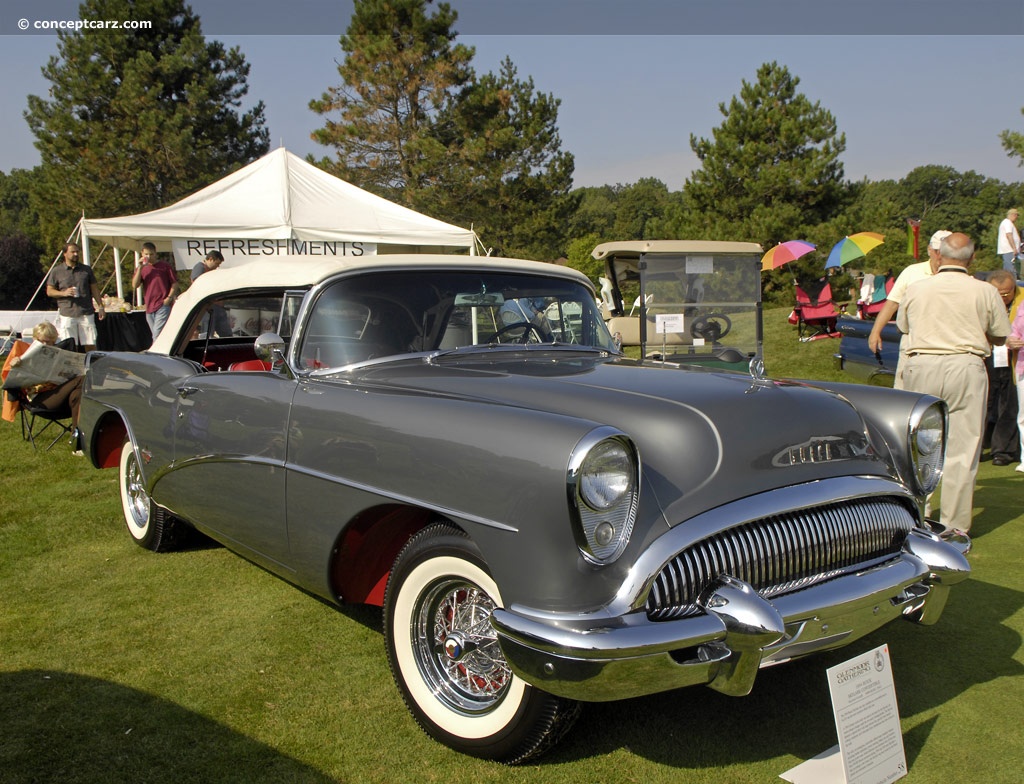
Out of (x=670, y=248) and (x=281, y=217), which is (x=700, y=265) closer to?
(x=670, y=248)

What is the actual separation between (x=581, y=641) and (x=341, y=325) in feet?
6.11

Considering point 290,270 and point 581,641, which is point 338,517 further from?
point 290,270

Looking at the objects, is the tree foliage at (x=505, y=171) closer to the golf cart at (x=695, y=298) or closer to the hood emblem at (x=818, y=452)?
the golf cart at (x=695, y=298)

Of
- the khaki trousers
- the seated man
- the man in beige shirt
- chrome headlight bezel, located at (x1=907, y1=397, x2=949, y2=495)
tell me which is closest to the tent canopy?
the seated man

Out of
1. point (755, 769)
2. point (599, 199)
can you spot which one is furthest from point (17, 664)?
point (599, 199)

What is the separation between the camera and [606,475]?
90.5 inches

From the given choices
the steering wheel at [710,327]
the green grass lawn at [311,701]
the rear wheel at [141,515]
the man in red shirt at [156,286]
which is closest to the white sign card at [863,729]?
the green grass lawn at [311,701]

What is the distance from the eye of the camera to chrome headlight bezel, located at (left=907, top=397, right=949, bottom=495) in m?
3.18

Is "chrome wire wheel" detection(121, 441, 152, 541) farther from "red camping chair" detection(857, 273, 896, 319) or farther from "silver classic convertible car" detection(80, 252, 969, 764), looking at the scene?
"red camping chair" detection(857, 273, 896, 319)

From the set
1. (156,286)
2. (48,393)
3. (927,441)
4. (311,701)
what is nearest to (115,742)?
(311,701)

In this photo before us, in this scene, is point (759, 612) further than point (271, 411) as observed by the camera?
No

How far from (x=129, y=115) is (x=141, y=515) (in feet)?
94.3

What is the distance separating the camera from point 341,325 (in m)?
3.50

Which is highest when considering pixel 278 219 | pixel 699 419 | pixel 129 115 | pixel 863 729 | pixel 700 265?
pixel 129 115
